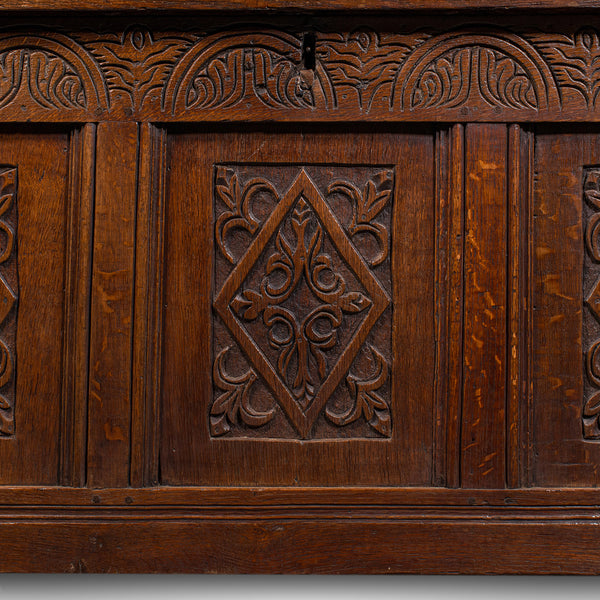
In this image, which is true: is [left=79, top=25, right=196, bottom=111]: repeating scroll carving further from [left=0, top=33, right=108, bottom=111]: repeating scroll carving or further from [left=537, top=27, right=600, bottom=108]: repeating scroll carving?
[left=537, top=27, right=600, bottom=108]: repeating scroll carving

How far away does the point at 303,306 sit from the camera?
1301mm

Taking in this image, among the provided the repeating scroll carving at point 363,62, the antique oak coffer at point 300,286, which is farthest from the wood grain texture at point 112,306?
the repeating scroll carving at point 363,62

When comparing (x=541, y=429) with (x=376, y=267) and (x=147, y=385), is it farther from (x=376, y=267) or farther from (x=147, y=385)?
(x=147, y=385)

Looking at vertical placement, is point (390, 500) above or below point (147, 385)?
below

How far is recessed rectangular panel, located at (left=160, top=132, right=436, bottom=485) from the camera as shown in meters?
1.29

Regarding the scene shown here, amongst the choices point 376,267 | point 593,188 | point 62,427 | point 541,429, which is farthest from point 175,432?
point 593,188

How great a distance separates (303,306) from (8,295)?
643 mm

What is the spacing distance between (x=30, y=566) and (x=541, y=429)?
1128 millimetres

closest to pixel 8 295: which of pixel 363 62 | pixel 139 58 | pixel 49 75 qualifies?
pixel 49 75

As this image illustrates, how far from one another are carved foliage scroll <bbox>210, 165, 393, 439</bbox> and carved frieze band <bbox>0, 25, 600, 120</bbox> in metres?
0.16

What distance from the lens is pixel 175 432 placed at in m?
1.29

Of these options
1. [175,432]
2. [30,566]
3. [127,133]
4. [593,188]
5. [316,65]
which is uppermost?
[316,65]

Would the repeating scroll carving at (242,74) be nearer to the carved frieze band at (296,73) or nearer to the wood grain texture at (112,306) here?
the carved frieze band at (296,73)

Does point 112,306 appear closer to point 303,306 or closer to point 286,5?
point 303,306
